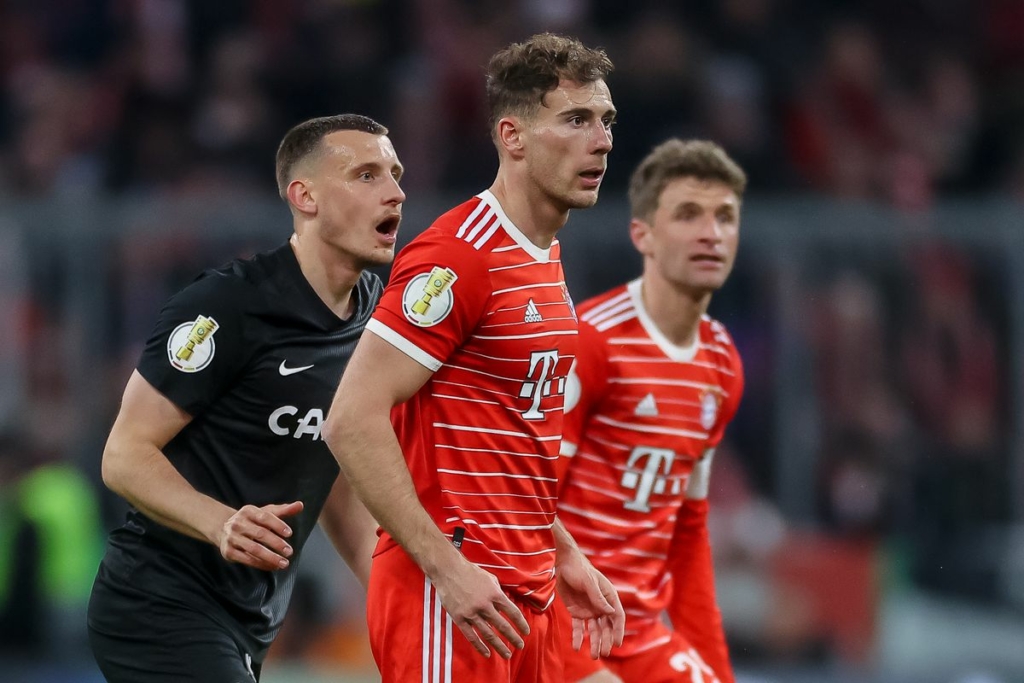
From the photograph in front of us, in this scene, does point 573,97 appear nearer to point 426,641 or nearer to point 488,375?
point 488,375

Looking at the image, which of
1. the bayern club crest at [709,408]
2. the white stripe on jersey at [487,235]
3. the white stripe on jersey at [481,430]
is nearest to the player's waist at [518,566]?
the white stripe on jersey at [481,430]

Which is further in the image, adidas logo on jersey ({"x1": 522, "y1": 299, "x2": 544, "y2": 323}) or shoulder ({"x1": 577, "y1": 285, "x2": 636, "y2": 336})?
shoulder ({"x1": 577, "y1": 285, "x2": 636, "y2": 336})

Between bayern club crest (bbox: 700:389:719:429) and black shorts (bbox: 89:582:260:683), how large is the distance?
177 cm

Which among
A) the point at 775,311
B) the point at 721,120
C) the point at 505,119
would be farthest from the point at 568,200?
the point at 721,120

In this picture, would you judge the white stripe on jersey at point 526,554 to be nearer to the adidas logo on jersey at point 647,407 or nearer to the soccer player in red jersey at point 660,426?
the soccer player in red jersey at point 660,426

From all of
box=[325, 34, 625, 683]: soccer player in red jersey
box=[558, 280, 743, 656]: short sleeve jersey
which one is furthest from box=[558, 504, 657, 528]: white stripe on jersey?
box=[325, 34, 625, 683]: soccer player in red jersey

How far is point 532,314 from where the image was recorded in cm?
386

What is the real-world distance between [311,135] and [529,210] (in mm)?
1175

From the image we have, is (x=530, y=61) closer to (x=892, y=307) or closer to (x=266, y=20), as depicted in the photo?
(x=892, y=307)

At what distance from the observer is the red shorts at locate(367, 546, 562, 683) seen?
3.78 m

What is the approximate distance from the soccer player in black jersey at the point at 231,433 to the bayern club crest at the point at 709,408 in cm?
123

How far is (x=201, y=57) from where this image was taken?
39.6 feet

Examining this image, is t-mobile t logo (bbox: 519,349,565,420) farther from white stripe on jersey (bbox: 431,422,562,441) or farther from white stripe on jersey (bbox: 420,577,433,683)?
white stripe on jersey (bbox: 420,577,433,683)

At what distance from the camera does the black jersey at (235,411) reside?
426 cm
